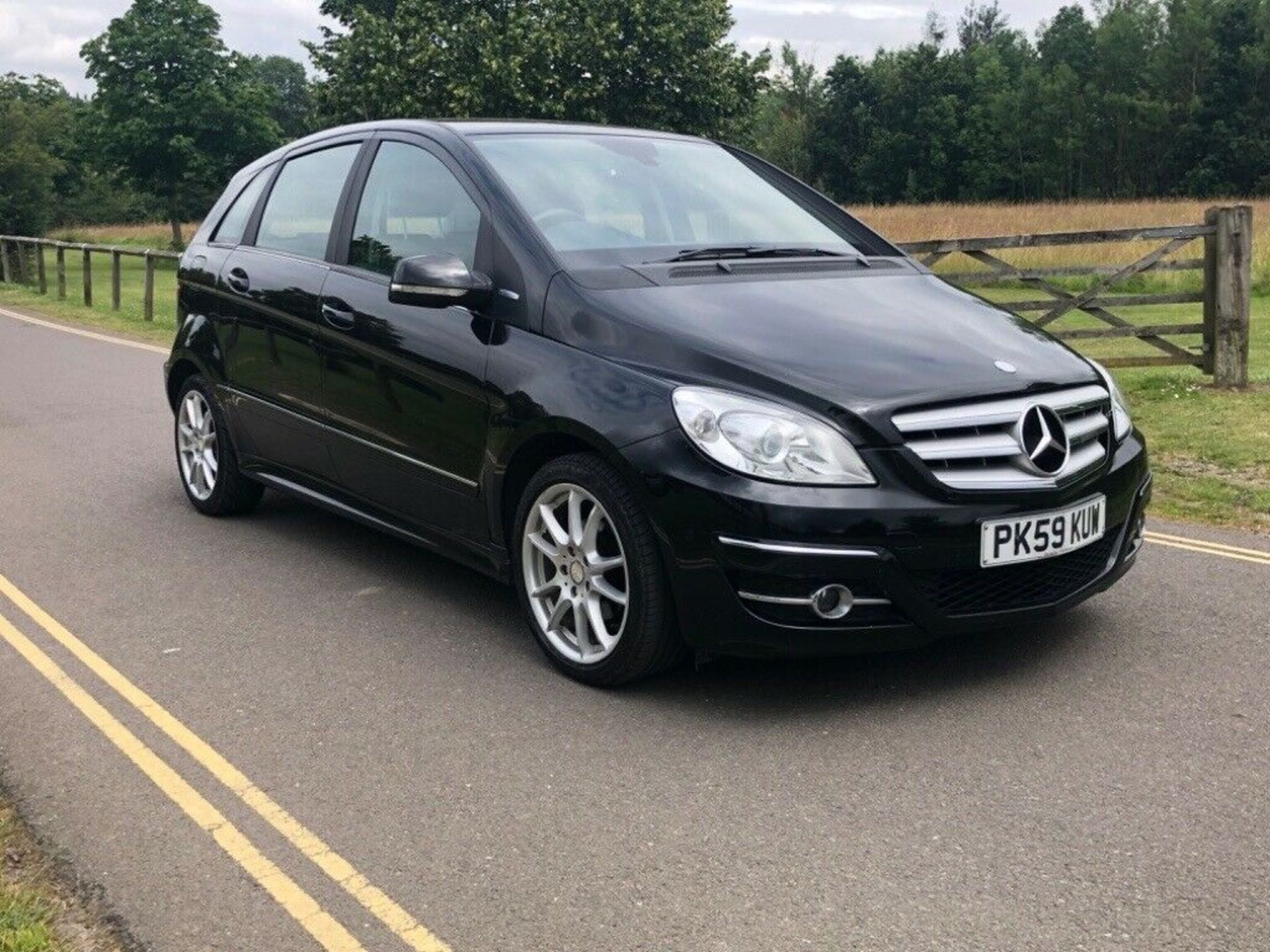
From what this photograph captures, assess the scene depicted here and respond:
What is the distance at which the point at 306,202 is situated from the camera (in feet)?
21.1

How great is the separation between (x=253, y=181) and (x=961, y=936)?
5.30m

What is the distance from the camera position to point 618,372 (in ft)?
15.0

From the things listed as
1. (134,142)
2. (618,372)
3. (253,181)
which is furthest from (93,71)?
(618,372)

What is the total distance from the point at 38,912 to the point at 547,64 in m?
40.6

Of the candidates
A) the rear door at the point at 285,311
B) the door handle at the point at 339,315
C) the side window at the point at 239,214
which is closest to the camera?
the door handle at the point at 339,315

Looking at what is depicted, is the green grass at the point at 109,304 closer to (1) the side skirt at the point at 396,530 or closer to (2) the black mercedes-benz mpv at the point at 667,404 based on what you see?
(1) the side skirt at the point at 396,530

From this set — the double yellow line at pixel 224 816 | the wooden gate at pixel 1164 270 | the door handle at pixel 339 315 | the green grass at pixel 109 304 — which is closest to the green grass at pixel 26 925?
the double yellow line at pixel 224 816

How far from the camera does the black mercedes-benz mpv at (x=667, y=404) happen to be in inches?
167

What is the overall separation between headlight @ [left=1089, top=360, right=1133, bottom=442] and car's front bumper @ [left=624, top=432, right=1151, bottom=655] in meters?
0.53

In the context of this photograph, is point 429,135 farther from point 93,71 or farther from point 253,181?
point 93,71

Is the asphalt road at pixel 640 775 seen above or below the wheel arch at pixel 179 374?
below

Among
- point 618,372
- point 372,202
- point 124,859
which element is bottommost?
point 124,859

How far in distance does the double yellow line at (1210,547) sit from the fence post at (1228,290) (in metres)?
4.92

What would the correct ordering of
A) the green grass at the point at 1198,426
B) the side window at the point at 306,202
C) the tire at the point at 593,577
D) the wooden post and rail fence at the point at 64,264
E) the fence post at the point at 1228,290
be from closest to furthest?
the tire at the point at 593,577 → the side window at the point at 306,202 → the green grass at the point at 1198,426 → the fence post at the point at 1228,290 → the wooden post and rail fence at the point at 64,264
